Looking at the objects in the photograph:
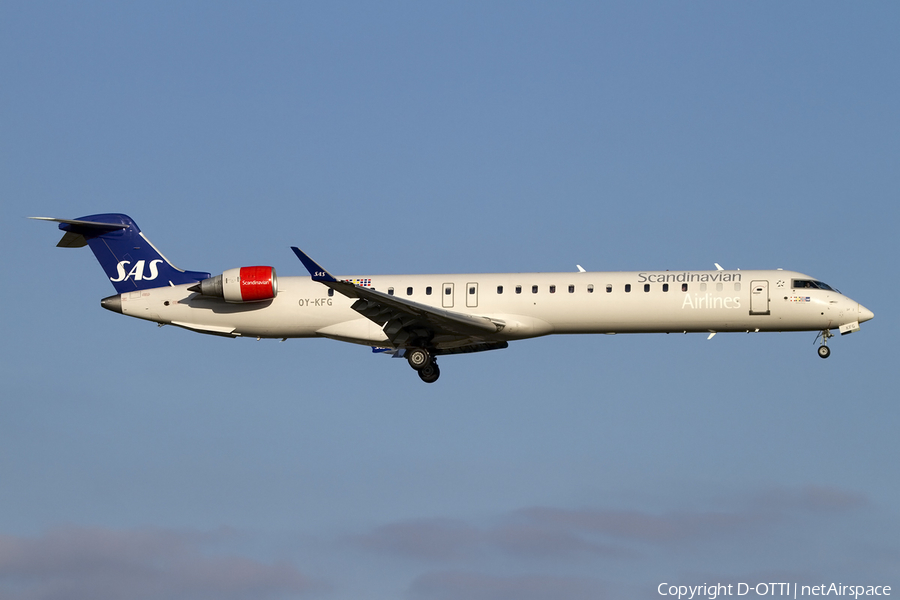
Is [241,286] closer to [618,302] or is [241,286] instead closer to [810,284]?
[618,302]

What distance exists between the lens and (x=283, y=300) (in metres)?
35.1

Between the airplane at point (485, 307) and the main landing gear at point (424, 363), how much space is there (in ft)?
0.14

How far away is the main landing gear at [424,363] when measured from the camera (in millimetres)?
34812

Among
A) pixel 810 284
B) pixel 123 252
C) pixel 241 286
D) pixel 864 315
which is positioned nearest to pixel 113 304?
pixel 123 252

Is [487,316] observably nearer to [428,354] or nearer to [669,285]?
[428,354]

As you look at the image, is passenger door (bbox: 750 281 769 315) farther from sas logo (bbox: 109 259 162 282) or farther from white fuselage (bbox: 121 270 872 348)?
sas logo (bbox: 109 259 162 282)

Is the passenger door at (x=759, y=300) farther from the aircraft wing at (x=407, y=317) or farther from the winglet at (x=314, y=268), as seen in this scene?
the winglet at (x=314, y=268)

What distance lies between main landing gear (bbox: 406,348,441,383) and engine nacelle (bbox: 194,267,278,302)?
14.9 ft

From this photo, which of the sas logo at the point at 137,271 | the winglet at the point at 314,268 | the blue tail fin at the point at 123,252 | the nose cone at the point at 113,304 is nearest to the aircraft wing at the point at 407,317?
the winglet at the point at 314,268

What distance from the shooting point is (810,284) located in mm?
33625

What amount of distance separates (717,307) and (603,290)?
10.7 feet

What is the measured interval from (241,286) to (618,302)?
1103 centimetres

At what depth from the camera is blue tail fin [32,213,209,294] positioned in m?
36.5

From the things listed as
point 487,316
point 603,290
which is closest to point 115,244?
point 487,316
